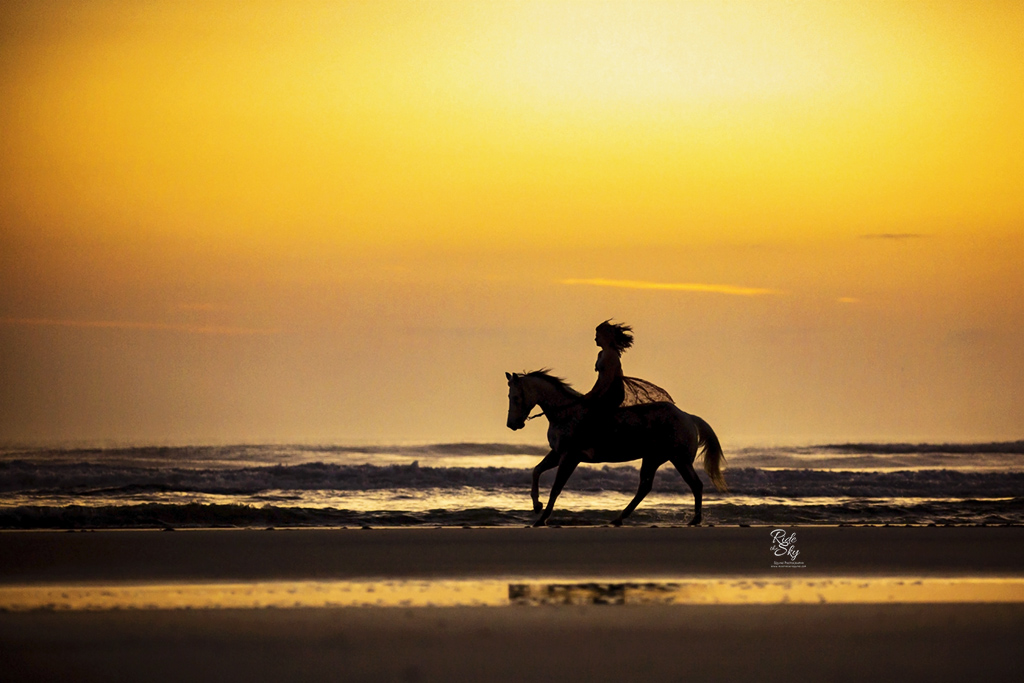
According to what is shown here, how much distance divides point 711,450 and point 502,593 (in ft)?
23.6

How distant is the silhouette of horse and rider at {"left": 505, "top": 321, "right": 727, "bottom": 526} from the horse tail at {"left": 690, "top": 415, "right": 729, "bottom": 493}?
370 millimetres

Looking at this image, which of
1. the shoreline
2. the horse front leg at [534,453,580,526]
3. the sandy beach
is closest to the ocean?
the horse front leg at [534,453,580,526]

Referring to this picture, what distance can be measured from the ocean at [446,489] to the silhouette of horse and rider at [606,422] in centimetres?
80

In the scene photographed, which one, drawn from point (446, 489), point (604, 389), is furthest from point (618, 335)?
point (446, 489)

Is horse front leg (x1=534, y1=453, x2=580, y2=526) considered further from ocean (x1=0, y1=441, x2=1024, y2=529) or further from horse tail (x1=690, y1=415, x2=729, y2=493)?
horse tail (x1=690, y1=415, x2=729, y2=493)

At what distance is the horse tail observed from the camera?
46.8 feet

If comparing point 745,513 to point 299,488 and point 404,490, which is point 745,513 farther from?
point 299,488

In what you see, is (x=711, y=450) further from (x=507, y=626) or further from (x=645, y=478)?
(x=507, y=626)

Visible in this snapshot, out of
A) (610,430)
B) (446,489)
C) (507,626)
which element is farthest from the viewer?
(446,489)

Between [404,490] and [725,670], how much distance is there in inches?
527

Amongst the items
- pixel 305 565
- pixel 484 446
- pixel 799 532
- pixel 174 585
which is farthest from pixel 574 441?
pixel 484 446

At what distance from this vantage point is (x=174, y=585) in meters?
7.91

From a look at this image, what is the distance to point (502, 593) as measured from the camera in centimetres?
757

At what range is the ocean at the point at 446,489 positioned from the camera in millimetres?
14156
